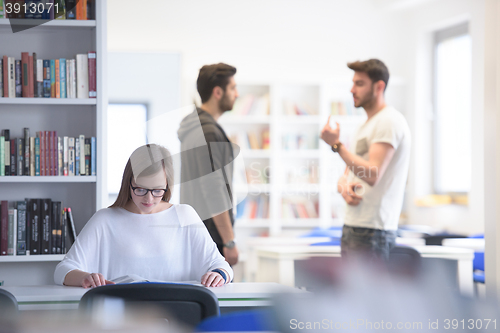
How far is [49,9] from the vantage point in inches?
85.4

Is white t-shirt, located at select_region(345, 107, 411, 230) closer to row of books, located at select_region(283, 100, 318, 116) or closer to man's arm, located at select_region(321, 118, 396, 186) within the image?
man's arm, located at select_region(321, 118, 396, 186)

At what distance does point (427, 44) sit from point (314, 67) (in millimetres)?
1065

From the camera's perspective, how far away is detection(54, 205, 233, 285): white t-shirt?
1.63m

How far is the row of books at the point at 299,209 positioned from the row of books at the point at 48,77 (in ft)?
8.41

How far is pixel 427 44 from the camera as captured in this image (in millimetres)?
4770

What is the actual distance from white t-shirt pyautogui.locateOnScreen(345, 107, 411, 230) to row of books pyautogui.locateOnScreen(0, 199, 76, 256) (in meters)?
1.22

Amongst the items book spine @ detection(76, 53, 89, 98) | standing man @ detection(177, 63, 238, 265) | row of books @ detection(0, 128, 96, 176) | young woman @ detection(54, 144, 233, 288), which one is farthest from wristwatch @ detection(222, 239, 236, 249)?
book spine @ detection(76, 53, 89, 98)

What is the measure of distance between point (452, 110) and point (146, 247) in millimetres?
3632

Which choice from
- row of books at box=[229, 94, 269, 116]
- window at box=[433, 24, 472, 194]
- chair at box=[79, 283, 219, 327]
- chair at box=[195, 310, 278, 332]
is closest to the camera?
Result: chair at box=[195, 310, 278, 332]

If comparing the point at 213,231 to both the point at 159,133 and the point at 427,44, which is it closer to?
the point at 159,133

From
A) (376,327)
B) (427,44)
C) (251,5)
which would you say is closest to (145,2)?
(251,5)

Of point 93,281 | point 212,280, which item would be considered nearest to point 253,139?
point 212,280

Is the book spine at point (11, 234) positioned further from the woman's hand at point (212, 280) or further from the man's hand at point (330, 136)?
the man's hand at point (330, 136)

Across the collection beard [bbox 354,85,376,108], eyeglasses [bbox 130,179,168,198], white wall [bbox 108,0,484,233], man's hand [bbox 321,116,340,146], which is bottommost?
eyeglasses [bbox 130,179,168,198]
